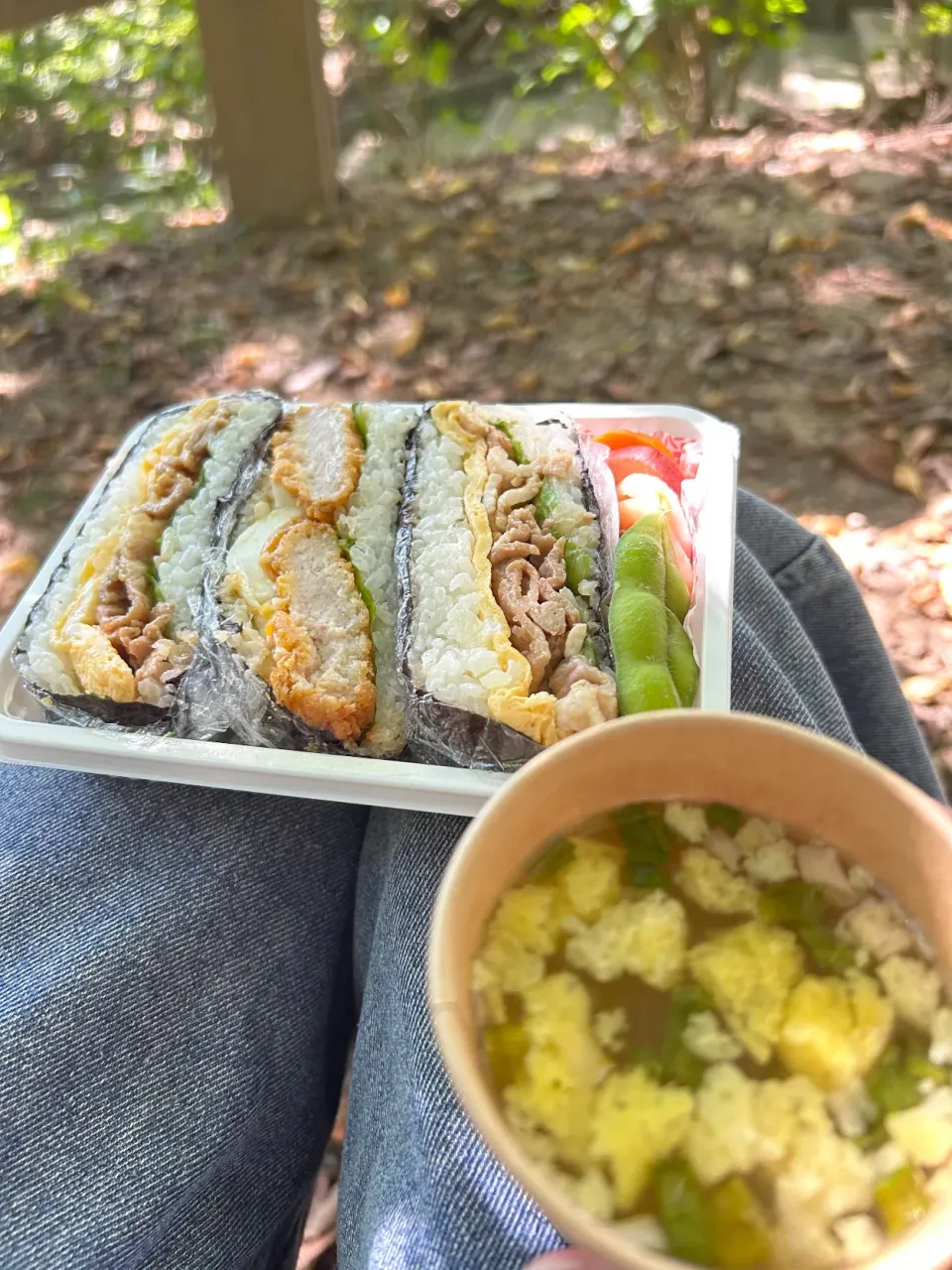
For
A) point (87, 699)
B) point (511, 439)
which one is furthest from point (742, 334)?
point (87, 699)

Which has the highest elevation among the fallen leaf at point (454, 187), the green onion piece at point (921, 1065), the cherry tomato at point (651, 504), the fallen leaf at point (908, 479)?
the fallen leaf at point (454, 187)

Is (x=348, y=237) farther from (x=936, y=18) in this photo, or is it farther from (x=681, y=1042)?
(x=681, y=1042)

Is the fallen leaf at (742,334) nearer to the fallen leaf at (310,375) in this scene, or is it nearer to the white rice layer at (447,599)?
the fallen leaf at (310,375)

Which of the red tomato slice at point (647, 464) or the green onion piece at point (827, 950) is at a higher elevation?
the red tomato slice at point (647, 464)

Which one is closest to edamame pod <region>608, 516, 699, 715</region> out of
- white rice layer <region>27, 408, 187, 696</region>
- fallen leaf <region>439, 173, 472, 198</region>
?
white rice layer <region>27, 408, 187, 696</region>

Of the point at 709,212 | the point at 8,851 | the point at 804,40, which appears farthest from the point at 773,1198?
the point at 804,40

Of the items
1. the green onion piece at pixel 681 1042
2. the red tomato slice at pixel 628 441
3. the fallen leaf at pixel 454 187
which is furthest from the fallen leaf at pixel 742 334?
the green onion piece at pixel 681 1042

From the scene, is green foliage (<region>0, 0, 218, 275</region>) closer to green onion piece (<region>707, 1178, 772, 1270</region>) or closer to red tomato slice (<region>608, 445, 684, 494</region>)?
red tomato slice (<region>608, 445, 684, 494</region>)
